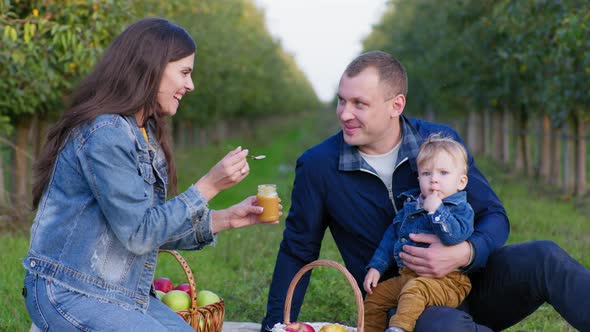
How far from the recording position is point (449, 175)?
134 inches

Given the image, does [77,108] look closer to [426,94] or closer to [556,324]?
[556,324]

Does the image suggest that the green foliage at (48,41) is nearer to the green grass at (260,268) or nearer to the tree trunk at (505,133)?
the green grass at (260,268)

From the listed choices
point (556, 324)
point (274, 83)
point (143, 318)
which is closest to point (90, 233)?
point (143, 318)

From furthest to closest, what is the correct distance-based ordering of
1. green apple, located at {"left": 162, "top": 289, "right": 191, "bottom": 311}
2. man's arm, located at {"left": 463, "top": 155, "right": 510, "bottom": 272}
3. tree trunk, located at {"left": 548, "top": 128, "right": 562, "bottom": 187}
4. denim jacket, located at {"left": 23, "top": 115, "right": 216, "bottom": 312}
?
tree trunk, located at {"left": 548, "top": 128, "right": 562, "bottom": 187} < green apple, located at {"left": 162, "top": 289, "right": 191, "bottom": 311} < man's arm, located at {"left": 463, "top": 155, "right": 510, "bottom": 272} < denim jacket, located at {"left": 23, "top": 115, "right": 216, "bottom": 312}

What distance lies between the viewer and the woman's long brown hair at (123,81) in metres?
2.93

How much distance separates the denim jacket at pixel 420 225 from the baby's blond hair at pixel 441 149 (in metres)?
0.17

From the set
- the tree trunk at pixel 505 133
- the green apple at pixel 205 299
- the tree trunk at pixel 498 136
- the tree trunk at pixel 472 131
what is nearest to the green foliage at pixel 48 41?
the green apple at pixel 205 299

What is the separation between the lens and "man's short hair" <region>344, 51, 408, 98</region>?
3664mm

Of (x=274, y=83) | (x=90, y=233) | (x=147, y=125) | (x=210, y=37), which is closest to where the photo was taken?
(x=90, y=233)

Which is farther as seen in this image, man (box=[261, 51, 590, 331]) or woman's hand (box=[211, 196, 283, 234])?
man (box=[261, 51, 590, 331])

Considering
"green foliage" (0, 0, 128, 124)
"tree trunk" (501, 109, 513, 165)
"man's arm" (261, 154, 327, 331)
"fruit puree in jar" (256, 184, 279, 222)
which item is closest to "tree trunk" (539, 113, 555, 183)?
"tree trunk" (501, 109, 513, 165)

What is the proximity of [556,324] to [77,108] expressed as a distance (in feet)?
11.3

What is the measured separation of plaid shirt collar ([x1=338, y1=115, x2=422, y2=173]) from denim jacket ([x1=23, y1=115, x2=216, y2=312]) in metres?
0.97

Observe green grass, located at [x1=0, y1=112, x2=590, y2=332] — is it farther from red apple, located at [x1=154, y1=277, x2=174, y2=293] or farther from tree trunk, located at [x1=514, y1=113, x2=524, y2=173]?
tree trunk, located at [x1=514, y1=113, x2=524, y2=173]
